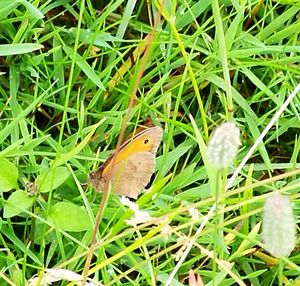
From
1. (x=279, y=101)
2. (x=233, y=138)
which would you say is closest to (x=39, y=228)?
(x=279, y=101)

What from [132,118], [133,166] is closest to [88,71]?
[132,118]

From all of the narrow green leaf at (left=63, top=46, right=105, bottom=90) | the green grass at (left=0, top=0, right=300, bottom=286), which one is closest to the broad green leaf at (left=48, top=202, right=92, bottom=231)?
the green grass at (left=0, top=0, right=300, bottom=286)

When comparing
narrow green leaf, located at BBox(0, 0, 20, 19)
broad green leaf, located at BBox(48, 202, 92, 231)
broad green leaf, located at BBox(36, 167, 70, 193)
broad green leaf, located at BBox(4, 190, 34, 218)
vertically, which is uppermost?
narrow green leaf, located at BBox(0, 0, 20, 19)

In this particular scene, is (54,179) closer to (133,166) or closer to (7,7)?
(133,166)

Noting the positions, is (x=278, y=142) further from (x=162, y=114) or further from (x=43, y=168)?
(x=43, y=168)

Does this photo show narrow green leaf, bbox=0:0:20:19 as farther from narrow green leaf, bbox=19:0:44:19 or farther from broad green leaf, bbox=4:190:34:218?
broad green leaf, bbox=4:190:34:218
